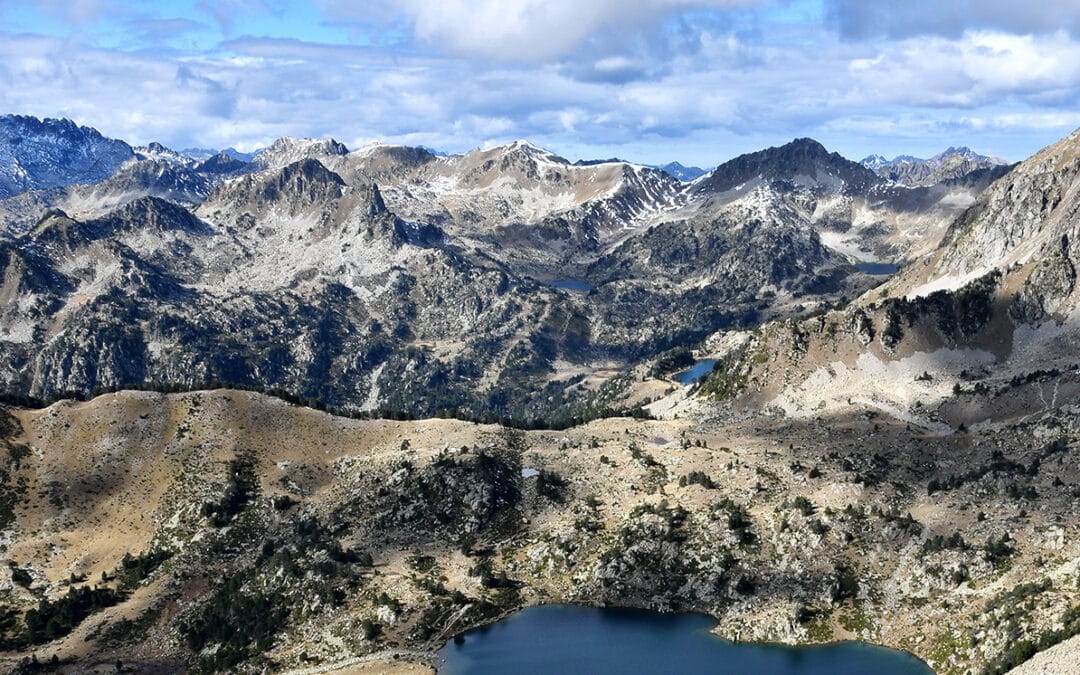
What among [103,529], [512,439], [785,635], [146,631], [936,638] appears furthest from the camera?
[512,439]

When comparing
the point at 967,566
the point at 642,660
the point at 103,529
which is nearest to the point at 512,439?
the point at 642,660

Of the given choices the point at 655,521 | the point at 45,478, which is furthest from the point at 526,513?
the point at 45,478

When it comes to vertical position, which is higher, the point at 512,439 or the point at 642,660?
the point at 512,439

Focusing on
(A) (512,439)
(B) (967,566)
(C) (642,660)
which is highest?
(A) (512,439)

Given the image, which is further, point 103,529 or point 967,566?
point 103,529

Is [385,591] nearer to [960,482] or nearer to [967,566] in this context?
[967,566]

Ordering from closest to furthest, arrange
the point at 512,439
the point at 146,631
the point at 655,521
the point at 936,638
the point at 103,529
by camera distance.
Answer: the point at 936,638 < the point at 146,631 < the point at 655,521 < the point at 103,529 < the point at 512,439

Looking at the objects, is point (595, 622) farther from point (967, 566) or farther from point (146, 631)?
point (146, 631)
